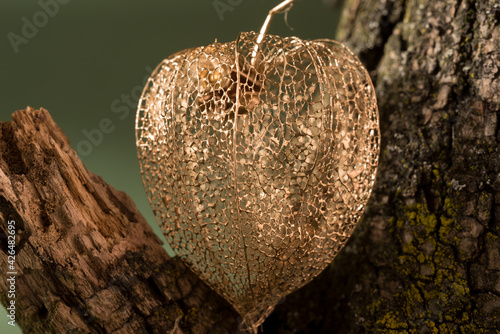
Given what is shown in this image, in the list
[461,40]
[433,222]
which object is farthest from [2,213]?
[461,40]

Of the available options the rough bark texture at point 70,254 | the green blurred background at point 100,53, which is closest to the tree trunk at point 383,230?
the rough bark texture at point 70,254

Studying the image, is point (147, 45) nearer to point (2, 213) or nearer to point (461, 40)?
point (2, 213)

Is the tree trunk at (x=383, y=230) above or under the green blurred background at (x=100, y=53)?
under

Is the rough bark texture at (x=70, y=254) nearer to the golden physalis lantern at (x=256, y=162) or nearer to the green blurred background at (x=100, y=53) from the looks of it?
the golden physalis lantern at (x=256, y=162)

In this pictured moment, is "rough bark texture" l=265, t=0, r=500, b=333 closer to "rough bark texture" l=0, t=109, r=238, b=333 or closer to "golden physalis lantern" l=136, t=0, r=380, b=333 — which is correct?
"golden physalis lantern" l=136, t=0, r=380, b=333

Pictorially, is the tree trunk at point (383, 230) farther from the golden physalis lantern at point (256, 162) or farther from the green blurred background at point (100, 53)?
the green blurred background at point (100, 53)

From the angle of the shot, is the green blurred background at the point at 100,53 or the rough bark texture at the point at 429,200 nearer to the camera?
the rough bark texture at the point at 429,200
